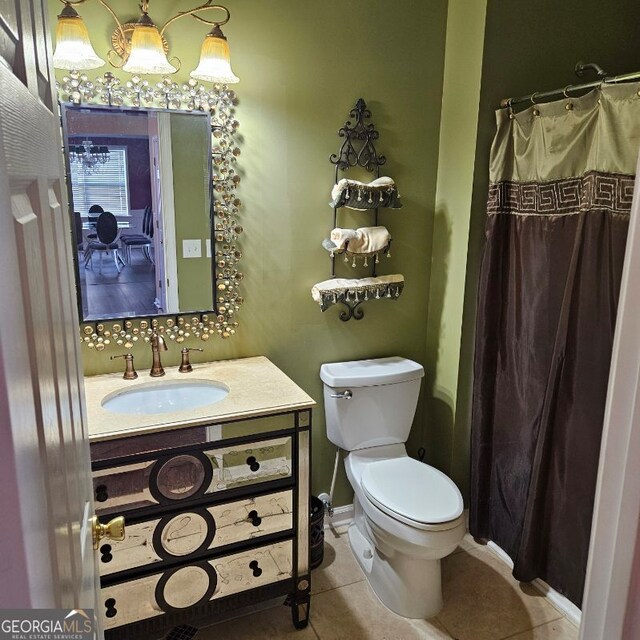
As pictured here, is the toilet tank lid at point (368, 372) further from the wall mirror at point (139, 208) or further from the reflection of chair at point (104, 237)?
the reflection of chair at point (104, 237)

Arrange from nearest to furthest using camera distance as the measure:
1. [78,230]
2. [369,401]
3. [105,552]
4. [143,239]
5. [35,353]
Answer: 1. [35,353]
2. [105,552]
3. [78,230]
4. [143,239]
5. [369,401]

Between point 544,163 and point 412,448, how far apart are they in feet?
4.82

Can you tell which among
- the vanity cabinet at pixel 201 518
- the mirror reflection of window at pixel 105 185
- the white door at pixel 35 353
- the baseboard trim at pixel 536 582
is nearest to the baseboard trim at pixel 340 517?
the baseboard trim at pixel 536 582

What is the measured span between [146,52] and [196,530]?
5.14 ft

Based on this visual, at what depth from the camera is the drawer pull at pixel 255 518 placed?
1.86m

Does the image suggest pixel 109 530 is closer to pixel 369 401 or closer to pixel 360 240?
pixel 369 401

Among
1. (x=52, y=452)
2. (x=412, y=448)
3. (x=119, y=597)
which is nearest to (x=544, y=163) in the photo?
(x=412, y=448)

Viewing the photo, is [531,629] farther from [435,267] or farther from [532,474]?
[435,267]

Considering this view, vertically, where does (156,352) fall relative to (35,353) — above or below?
below

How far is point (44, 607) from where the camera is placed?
539mm

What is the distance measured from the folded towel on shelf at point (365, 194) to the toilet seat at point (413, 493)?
1.09 meters

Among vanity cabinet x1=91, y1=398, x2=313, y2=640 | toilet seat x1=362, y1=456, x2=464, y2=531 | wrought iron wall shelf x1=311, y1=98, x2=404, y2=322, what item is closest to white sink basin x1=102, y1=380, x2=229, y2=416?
vanity cabinet x1=91, y1=398, x2=313, y2=640

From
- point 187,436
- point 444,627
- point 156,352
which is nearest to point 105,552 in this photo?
point 187,436

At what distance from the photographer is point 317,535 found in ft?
7.58
